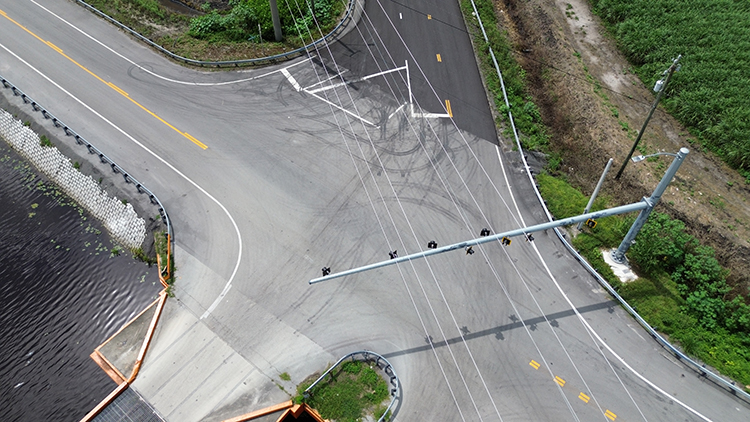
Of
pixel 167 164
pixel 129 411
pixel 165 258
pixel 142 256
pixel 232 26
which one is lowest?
pixel 129 411

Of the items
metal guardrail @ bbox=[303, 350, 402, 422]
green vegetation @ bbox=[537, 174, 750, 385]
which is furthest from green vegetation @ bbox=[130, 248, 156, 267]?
green vegetation @ bbox=[537, 174, 750, 385]

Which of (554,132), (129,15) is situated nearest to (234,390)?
(554,132)

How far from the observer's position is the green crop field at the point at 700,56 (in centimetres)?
3212

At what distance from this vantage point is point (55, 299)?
26328 mm

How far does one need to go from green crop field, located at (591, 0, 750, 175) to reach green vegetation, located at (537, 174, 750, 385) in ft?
30.8

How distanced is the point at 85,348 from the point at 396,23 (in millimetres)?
33102

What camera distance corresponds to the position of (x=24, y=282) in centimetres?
2689

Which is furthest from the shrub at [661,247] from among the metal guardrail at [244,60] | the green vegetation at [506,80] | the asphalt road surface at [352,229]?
the metal guardrail at [244,60]

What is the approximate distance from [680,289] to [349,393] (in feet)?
61.7

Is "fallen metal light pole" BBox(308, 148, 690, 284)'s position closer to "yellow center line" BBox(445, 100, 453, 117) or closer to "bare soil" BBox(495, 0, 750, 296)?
"bare soil" BBox(495, 0, 750, 296)

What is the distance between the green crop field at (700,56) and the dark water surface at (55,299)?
37.5 m

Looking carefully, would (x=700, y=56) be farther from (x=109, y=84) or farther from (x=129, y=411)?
(x=109, y=84)

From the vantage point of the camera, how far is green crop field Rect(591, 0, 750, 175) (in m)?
32.1

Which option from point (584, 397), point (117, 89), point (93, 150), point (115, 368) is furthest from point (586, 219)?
point (117, 89)
